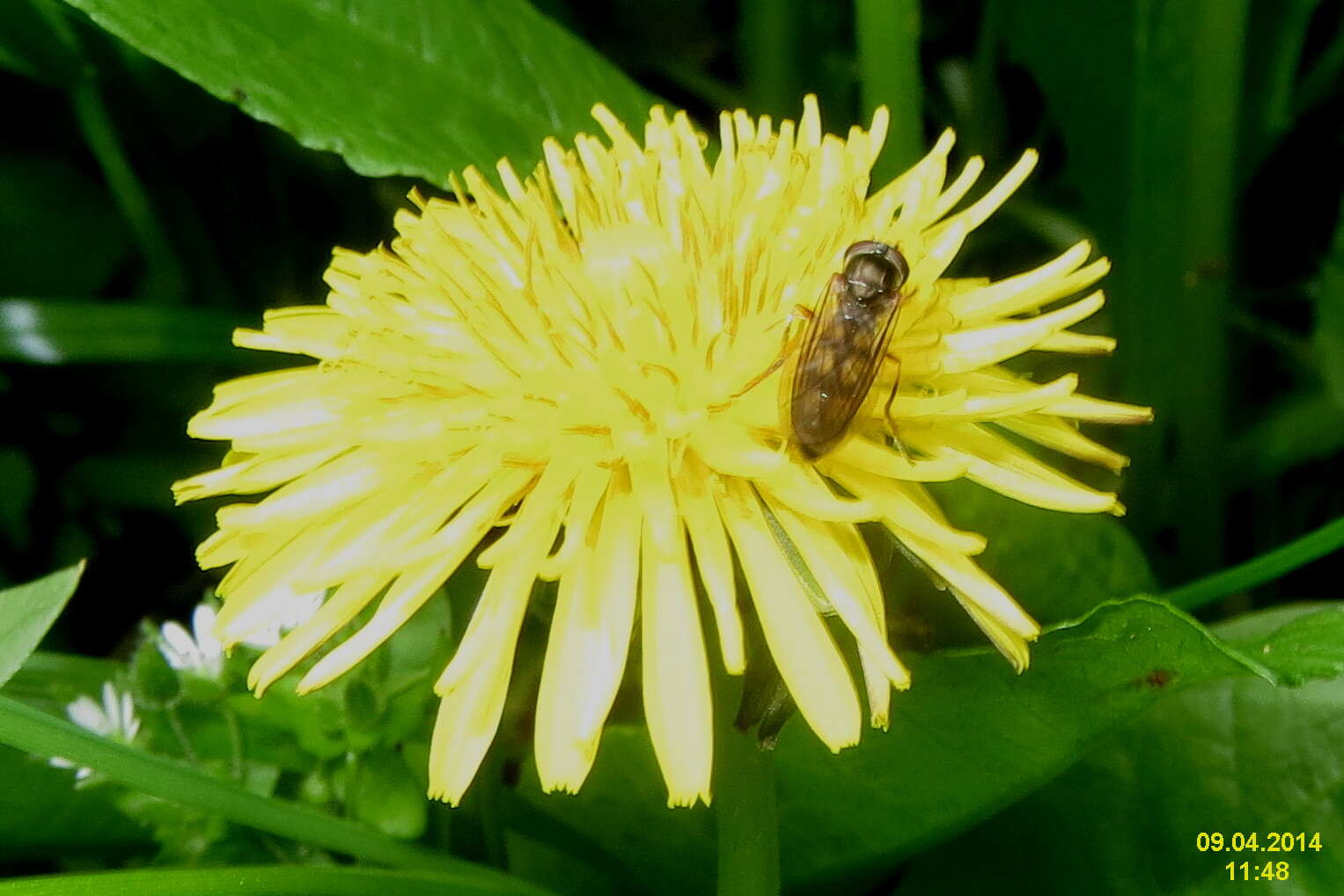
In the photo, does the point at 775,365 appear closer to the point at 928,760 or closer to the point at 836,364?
the point at 836,364

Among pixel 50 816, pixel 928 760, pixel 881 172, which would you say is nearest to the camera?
pixel 928 760

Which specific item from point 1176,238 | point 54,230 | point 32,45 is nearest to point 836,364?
point 1176,238

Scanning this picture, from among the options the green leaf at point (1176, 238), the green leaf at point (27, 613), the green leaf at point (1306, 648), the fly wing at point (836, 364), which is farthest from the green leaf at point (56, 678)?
the green leaf at point (1176, 238)

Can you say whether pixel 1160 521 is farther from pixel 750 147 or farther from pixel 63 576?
pixel 63 576

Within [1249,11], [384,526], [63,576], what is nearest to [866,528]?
[384,526]

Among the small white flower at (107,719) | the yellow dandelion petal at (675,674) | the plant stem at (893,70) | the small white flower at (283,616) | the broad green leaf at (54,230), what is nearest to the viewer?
the yellow dandelion petal at (675,674)
